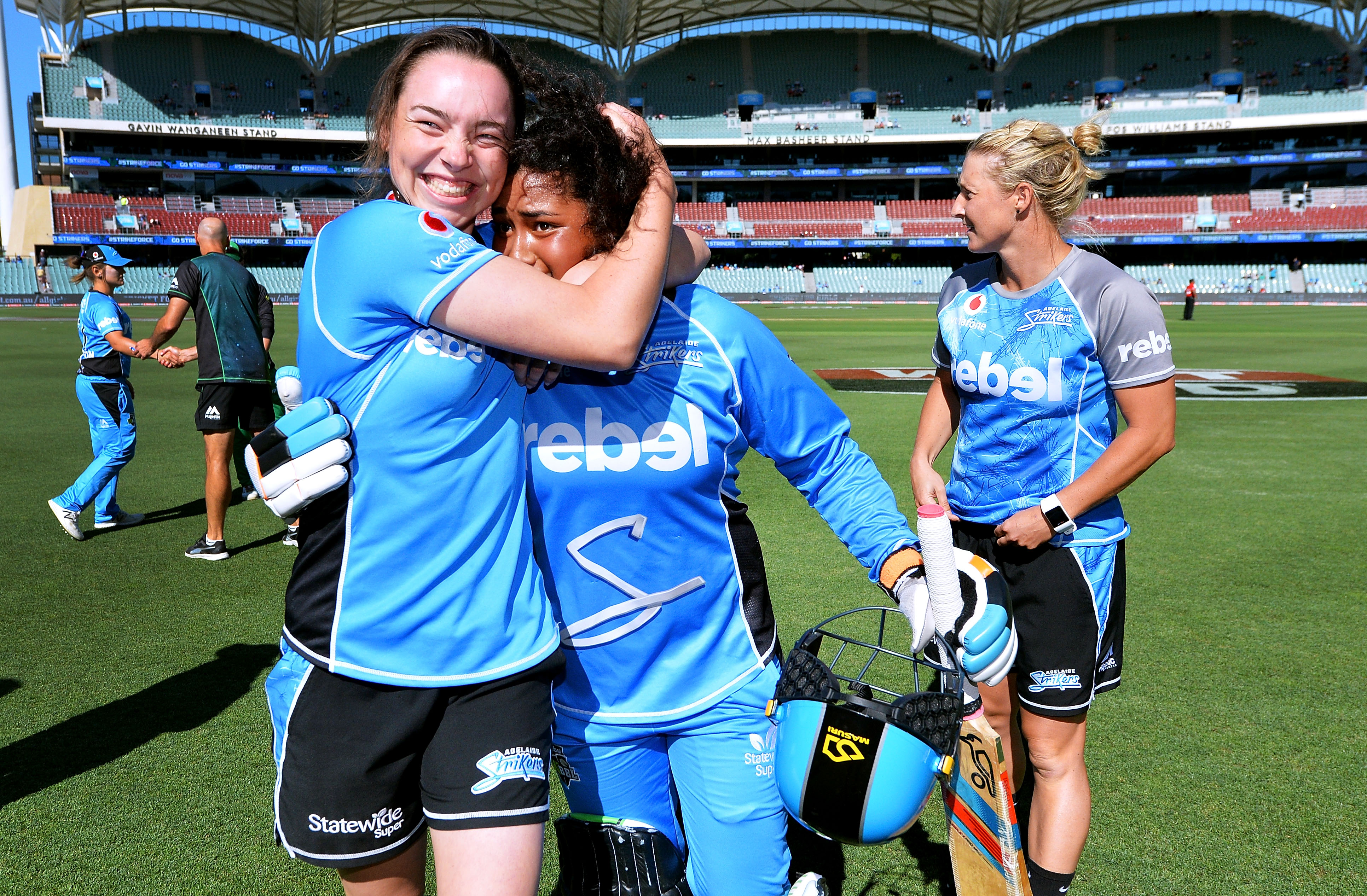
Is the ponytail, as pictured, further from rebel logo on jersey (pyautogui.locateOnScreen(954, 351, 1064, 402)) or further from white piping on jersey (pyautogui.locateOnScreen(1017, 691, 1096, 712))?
white piping on jersey (pyautogui.locateOnScreen(1017, 691, 1096, 712))

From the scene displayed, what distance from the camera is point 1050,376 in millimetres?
2744

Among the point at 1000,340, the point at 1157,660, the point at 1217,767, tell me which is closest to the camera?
the point at 1000,340

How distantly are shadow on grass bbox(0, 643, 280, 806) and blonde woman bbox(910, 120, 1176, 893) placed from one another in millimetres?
3199

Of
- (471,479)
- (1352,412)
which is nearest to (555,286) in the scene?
(471,479)

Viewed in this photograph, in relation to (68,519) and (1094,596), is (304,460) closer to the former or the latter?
(1094,596)

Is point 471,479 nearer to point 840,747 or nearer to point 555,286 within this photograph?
point 555,286

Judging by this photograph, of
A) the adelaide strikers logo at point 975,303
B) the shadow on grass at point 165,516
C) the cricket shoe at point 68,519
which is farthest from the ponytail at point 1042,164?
the shadow on grass at point 165,516

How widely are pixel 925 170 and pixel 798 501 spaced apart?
53286mm

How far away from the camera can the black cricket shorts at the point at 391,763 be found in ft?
5.31

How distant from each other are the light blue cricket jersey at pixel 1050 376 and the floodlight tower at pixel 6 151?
71581mm

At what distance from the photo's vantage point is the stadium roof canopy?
1961 inches

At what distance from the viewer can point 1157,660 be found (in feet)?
14.8

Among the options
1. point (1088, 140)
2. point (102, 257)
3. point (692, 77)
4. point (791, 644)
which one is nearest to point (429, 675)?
point (1088, 140)

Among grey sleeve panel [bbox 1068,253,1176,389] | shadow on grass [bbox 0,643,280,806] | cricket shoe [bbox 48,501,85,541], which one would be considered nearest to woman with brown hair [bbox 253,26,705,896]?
grey sleeve panel [bbox 1068,253,1176,389]
